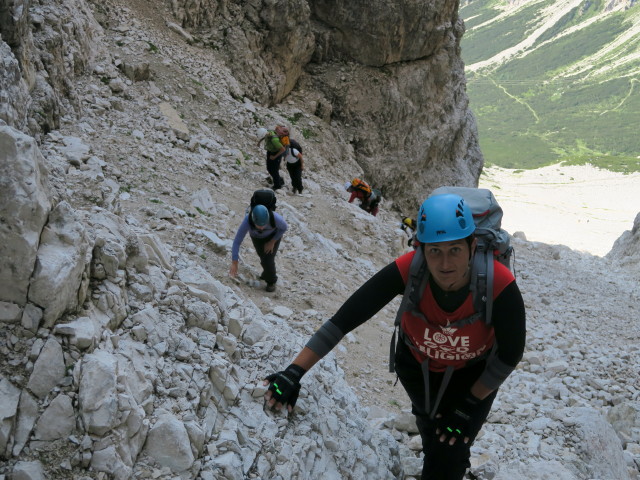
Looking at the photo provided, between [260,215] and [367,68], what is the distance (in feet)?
53.2

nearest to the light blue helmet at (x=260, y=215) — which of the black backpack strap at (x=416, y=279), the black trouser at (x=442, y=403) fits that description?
the black trouser at (x=442, y=403)

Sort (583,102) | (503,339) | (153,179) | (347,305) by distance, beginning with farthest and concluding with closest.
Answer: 1. (583,102)
2. (153,179)
3. (347,305)
4. (503,339)

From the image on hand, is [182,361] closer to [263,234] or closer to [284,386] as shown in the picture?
[284,386]

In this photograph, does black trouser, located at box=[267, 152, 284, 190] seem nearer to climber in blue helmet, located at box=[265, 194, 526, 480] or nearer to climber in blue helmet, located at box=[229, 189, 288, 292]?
climber in blue helmet, located at box=[229, 189, 288, 292]

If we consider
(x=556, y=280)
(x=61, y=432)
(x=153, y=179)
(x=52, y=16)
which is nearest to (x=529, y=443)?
(x=61, y=432)

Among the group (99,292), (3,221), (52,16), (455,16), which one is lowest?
(99,292)

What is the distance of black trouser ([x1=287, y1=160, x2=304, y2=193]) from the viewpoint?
13.5 metres

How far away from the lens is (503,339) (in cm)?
310

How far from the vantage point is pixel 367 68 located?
2164cm

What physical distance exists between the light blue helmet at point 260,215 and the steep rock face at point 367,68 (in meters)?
12.1

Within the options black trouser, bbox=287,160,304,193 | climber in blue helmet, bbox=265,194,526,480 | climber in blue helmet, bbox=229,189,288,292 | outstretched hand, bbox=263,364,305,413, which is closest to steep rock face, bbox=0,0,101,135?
climber in blue helmet, bbox=229,189,288,292

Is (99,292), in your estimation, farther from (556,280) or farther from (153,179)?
(556,280)

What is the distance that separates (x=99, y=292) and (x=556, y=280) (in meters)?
17.7

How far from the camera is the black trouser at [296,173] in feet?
44.2
